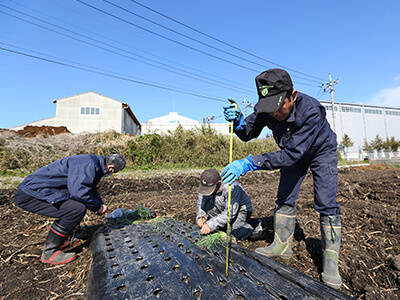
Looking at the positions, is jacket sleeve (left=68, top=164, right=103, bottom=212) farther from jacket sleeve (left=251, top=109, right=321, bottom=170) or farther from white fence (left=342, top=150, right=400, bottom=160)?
white fence (left=342, top=150, right=400, bottom=160)

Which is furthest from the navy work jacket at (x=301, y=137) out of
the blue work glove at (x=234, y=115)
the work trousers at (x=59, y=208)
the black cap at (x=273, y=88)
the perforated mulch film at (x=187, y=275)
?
the work trousers at (x=59, y=208)

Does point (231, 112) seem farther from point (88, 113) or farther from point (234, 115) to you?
point (88, 113)

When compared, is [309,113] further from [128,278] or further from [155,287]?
[128,278]

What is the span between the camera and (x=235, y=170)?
1868 millimetres

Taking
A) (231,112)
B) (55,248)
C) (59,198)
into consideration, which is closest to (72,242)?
(55,248)

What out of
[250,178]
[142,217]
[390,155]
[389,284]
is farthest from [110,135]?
[390,155]

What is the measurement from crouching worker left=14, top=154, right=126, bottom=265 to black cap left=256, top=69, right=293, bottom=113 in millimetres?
1975

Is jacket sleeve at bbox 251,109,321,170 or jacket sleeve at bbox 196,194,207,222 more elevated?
jacket sleeve at bbox 251,109,321,170

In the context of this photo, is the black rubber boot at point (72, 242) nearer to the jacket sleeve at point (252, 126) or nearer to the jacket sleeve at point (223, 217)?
the jacket sleeve at point (223, 217)

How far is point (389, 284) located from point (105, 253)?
2.35m

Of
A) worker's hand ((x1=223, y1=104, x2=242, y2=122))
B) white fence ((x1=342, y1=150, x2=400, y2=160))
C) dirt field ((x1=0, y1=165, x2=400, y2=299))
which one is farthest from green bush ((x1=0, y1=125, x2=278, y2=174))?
white fence ((x1=342, y1=150, x2=400, y2=160))

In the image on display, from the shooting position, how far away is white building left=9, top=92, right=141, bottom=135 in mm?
24984

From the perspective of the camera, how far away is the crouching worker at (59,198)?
8.01 feet

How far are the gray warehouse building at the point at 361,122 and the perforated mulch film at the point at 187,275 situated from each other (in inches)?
1660
